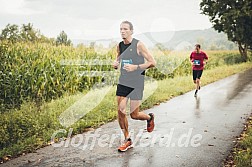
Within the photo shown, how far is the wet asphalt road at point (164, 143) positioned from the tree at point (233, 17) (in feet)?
86.5

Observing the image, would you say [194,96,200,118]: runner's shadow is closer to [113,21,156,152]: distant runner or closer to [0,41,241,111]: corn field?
[113,21,156,152]: distant runner

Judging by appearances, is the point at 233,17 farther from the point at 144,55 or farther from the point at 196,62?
the point at 144,55

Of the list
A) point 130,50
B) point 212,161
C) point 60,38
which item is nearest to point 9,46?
point 60,38

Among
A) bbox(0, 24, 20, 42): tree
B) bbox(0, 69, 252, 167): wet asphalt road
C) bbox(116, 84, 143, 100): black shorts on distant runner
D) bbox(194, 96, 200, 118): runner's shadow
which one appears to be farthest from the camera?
bbox(0, 24, 20, 42): tree

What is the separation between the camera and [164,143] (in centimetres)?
576

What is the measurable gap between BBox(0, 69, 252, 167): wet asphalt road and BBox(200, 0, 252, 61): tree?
2635 cm

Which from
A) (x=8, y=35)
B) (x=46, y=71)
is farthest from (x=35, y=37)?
(x=46, y=71)

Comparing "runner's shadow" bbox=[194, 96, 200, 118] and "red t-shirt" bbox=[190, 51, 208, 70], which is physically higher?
"red t-shirt" bbox=[190, 51, 208, 70]

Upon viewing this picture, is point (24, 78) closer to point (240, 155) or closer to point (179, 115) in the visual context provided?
point (179, 115)

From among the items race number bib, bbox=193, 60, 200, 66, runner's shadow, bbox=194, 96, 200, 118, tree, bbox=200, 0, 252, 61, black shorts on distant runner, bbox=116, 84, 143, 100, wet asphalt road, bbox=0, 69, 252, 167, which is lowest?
wet asphalt road, bbox=0, 69, 252, 167

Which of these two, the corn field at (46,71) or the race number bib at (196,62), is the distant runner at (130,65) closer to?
the corn field at (46,71)

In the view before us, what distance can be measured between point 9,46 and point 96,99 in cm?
375

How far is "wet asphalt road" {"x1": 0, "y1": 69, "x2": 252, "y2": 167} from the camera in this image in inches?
190

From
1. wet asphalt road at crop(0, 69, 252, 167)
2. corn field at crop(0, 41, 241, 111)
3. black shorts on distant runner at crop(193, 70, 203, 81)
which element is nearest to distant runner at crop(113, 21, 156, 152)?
wet asphalt road at crop(0, 69, 252, 167)
